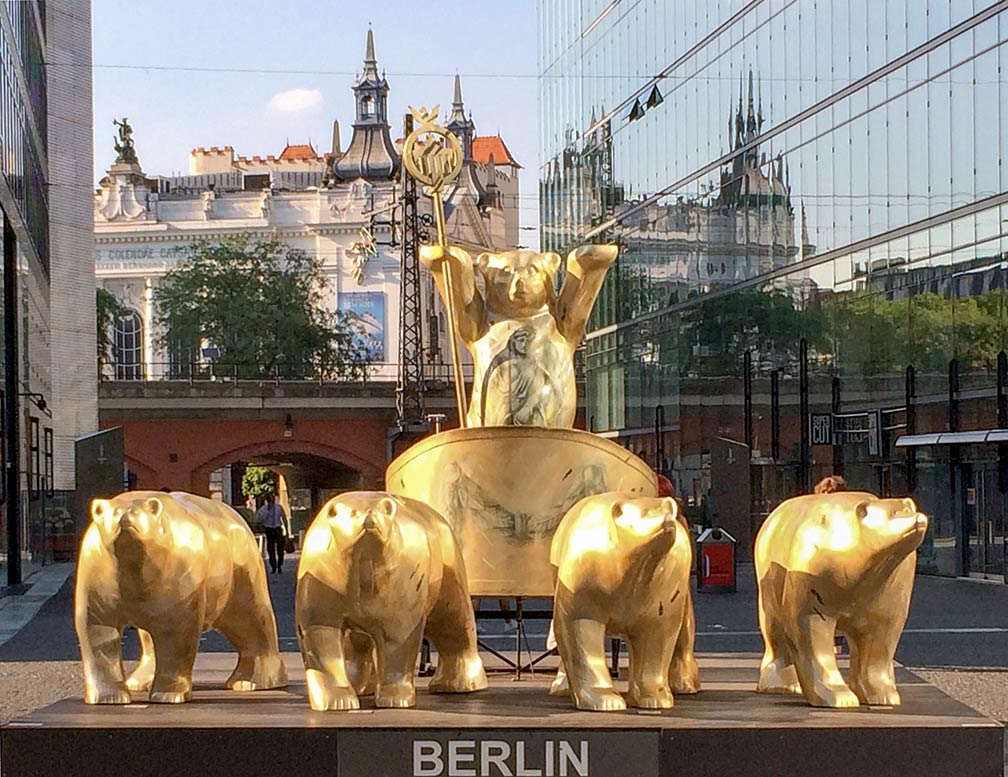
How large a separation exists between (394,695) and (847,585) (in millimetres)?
1719

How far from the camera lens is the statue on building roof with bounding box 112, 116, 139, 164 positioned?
106 metres

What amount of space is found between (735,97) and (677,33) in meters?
3.98

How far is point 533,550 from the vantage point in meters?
8.95

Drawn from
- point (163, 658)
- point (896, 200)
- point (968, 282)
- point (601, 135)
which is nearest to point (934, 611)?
point (968, 282)

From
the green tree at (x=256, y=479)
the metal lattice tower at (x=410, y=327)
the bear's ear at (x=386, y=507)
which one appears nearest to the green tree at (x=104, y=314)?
the green tree at (x=256, y=479)

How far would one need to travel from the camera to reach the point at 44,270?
136ft

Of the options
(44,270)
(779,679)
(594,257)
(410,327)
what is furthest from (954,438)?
(410,327)

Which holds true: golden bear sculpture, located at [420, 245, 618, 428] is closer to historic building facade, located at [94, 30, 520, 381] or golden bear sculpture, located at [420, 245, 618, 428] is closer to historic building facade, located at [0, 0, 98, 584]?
historic building facade, located at [0, 0, 98, 584]

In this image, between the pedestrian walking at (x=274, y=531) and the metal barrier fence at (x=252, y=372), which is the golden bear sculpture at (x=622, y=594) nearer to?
the pedestrian walking at (x=274, y=531)

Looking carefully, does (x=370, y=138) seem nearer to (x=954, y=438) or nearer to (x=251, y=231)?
(x=251, y=231)

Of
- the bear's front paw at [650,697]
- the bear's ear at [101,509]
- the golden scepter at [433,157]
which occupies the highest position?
the golden scepter at [433,157]

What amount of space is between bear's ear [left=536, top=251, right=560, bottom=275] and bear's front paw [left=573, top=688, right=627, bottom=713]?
3197mm

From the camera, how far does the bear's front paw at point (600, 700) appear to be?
675 centimetres

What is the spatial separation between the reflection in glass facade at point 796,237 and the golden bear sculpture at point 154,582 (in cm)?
2173
